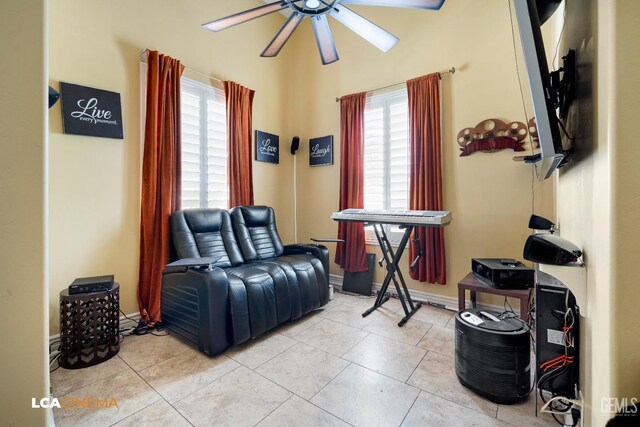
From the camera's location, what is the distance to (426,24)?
2.99m

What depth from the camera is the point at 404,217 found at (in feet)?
7.82

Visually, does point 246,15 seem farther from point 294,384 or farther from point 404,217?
point 294,384

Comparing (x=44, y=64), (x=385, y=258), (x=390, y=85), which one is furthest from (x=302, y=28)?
(x=44, y=64)

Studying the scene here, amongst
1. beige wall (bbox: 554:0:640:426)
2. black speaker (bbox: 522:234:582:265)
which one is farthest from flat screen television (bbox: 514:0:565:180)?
black speaker (bbox: 522:234:582:265)

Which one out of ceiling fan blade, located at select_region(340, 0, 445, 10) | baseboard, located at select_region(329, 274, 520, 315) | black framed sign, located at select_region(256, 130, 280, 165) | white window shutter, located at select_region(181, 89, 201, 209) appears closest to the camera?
ceiling fan blade, located at select_region(340, 0, 445, 10)

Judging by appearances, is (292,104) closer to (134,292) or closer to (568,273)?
(134,292)

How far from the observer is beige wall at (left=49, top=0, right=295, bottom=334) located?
82.4 inches

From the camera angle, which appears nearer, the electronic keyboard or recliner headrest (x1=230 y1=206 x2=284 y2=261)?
the electronic keyboard

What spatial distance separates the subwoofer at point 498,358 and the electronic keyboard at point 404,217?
0.85 meters

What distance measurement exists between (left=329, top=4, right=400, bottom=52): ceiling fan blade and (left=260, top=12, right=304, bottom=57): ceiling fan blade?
27 cm

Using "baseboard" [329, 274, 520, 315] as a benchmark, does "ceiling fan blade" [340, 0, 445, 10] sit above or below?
above

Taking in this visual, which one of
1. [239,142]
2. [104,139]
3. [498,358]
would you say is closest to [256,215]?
[239,142]

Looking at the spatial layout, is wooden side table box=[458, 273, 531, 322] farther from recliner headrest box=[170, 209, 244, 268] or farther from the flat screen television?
recliner headrest box=[170, 209, 244, 268]

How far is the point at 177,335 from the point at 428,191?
8.93ft
